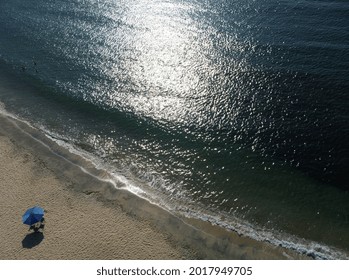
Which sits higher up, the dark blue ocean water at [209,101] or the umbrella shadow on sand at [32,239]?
the dark blue ocean water at [209,101]

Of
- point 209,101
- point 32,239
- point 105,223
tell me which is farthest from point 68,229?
point 209,101

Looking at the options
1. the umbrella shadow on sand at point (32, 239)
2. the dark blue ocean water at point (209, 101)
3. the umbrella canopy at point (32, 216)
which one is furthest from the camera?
the dark blue ocean water at point (209, 101)

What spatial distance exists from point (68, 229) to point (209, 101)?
29.0 m

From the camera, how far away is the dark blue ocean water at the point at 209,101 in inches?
1698

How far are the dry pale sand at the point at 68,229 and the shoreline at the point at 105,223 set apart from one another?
0.32 ft

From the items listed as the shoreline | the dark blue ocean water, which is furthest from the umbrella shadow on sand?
the dark blue ocean water

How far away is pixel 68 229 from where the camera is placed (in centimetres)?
3969

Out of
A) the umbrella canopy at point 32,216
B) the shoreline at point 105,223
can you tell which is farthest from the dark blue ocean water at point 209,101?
the umbrella canopy at point 32,216

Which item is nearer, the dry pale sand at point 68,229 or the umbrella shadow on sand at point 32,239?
the dry pale sand at point 68,229

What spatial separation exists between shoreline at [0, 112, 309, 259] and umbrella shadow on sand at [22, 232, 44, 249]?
0.37 m

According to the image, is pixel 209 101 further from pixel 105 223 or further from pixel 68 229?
pixel 68 229

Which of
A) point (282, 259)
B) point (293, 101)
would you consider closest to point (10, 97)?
point (293, 101)

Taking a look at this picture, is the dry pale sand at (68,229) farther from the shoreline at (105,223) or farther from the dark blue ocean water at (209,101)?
the dark blue ocean water at (209,101)

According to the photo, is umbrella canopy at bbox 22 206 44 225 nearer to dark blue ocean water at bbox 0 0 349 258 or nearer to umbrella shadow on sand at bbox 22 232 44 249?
umbrella shadow on sand at bbox 22 232 44 249
